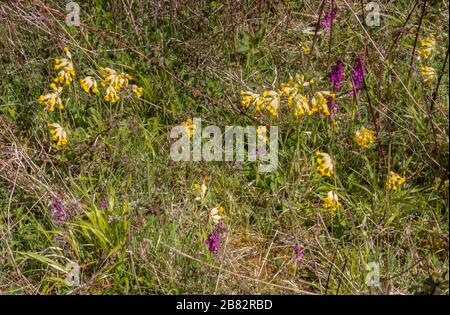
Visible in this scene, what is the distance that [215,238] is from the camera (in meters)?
2.66

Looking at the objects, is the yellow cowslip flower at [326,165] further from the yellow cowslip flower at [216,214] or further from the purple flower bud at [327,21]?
the purple flower bud at [327,21]

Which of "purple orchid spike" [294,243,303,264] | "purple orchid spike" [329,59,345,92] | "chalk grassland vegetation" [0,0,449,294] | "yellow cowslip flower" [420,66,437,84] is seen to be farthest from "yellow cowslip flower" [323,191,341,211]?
"yellow cowslip flower" [420,66,437,84]

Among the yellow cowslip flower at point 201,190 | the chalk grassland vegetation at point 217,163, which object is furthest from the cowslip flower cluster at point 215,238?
the yellow cowslip flower at point 201,190

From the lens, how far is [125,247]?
270cm

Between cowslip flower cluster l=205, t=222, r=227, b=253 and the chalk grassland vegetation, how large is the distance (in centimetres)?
1

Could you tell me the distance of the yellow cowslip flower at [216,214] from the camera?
2.79 meters

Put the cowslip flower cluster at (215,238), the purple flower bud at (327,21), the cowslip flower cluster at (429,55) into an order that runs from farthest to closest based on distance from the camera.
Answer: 1. the purple flower bud at (327,21)
2. the cowslip flower cluster at (429,55)
3. the cowslip flower cluster at (215,238)

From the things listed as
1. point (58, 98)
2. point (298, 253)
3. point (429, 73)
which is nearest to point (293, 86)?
point (429, 73)

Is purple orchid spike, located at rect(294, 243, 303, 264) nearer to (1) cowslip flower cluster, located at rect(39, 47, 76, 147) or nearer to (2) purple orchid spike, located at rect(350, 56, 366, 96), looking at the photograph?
(2) purple orchid spike, located at rect(350, 56, 366, 96)

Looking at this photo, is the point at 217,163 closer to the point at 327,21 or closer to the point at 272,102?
the point at 272,102

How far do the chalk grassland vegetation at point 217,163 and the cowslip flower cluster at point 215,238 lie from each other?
0.01 meters

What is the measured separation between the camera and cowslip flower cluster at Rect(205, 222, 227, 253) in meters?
2.65
